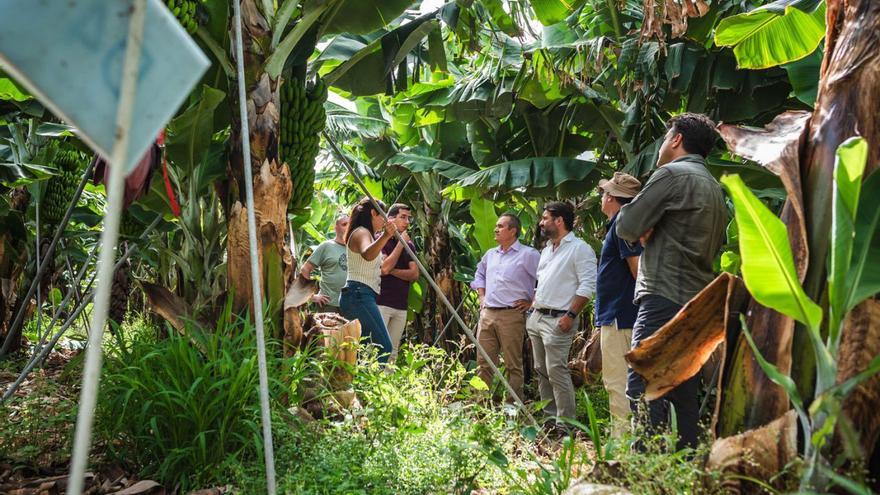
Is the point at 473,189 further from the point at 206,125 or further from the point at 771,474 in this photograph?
the point at 771,474

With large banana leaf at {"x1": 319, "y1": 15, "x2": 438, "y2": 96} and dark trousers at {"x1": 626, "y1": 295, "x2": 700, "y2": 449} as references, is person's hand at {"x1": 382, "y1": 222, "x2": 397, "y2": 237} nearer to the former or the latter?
large banana leaf at {"x1": 319, "y1": 15, "x2": 438, "y2": 96}

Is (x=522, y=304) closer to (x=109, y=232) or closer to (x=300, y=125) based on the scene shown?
(x=300, y=125)

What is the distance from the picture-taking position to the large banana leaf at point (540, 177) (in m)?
6.09

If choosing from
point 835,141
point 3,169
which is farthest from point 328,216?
point 835,141

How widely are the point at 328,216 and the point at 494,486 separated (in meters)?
12.7

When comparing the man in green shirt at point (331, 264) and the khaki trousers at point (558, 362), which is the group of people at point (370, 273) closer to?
the man in green shirt at point (331, 264)

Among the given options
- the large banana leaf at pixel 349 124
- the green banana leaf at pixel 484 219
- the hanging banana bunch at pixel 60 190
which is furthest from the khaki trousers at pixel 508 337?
the hanging banana bunch at pixel 60 190

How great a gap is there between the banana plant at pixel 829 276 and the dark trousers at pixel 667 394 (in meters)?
0.96

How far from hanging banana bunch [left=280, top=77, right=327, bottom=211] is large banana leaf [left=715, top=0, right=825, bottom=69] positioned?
2321mm

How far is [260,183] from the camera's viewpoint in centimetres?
354

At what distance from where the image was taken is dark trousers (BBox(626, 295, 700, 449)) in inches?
110

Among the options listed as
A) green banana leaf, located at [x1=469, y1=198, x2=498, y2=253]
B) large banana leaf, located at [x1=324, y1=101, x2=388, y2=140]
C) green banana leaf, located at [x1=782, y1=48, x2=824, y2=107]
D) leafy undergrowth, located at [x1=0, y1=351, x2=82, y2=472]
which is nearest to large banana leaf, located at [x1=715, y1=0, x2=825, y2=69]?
green banana leaf, located at [x1=782, y1=48, x2=824, y2=107]

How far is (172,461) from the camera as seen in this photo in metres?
2.82

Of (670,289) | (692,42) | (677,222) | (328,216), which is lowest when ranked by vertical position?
(328,216)
